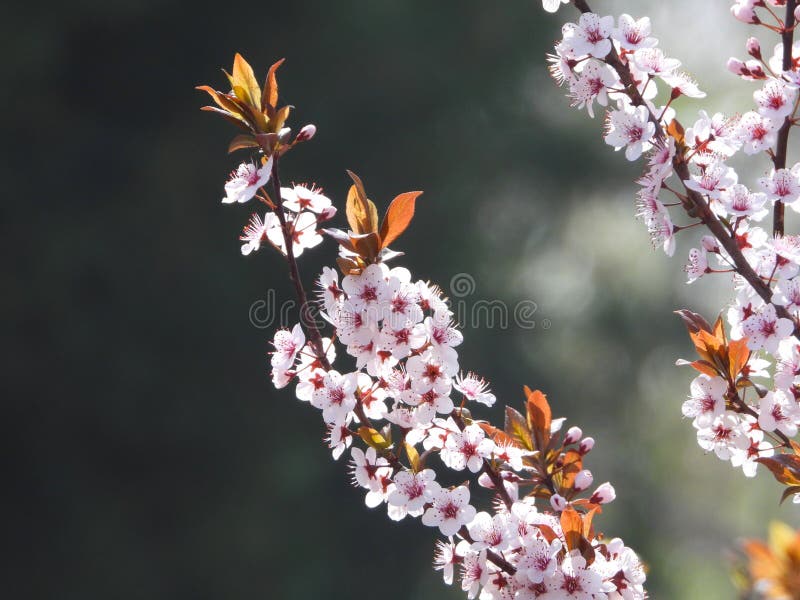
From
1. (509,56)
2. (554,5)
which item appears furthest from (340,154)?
(554,5)

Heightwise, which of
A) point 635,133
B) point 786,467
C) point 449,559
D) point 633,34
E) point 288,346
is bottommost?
point 449,559

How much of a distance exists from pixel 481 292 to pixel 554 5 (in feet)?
13.6

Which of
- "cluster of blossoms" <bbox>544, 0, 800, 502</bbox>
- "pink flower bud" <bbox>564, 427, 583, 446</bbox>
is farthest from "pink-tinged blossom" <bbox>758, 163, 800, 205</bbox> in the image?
"pink flower bud" <bbox>564, 427, 583, 446</bbox>

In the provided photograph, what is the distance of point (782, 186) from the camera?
2.99 ft

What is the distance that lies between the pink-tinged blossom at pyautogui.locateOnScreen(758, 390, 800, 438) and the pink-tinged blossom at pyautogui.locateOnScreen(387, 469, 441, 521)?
1.07ft

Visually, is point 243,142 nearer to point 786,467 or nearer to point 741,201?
point 741,201

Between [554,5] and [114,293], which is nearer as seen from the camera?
[554,5]

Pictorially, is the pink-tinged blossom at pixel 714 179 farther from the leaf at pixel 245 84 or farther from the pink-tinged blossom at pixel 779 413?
the leaf at pixel 245 84

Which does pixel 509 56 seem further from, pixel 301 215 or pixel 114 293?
pixel 301 215

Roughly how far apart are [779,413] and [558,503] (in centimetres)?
24

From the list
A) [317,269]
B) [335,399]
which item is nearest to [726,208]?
[335,399]

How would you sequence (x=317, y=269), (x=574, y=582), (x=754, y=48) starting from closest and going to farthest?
(x=574, y=582) → (x=754, y=48) → (x=317, y=269)

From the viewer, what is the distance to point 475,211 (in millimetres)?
5473

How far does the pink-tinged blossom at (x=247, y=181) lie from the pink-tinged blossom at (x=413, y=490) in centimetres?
31
